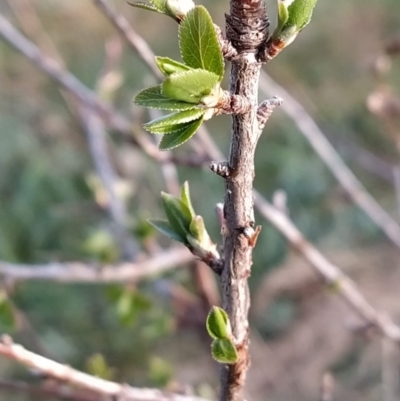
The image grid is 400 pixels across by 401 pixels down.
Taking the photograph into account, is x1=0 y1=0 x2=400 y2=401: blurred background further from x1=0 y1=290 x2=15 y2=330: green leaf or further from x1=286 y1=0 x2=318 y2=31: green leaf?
x1=286 y1=0 x2=318 y2=31: green leaf

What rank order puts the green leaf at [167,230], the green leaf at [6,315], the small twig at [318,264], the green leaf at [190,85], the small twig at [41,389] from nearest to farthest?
1. the green leaf at [190,85]
2. the green leaf at [167,230]
3. the small twig at [41,389]
4. the green leaf at [6,315]
5. the small twig at [318,264]

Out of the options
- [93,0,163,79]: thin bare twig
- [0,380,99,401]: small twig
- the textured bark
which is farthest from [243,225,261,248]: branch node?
[93,0,163,79]: thin bare twig

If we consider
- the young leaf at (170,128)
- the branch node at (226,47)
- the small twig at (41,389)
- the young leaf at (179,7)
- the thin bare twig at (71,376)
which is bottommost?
the thin bare twig at (71,376)

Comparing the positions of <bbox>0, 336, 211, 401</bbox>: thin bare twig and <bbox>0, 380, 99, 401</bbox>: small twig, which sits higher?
<bbox>0, 380, 99, 401</bbox>: small twig

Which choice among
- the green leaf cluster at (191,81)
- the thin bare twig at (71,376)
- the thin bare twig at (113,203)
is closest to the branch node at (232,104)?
the green leaf cluster at (191,81)

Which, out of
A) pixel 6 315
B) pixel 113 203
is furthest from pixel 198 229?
pixel 113 203

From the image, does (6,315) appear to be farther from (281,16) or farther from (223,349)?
(281,16)

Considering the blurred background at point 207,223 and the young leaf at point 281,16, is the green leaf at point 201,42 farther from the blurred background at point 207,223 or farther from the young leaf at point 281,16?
the blurred background at point 207,223
